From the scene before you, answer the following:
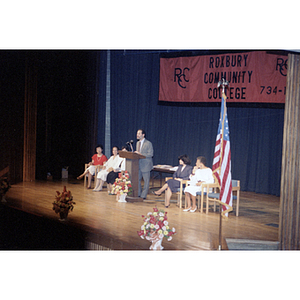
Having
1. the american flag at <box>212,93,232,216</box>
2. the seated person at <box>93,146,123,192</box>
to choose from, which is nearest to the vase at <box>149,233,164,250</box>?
the american flag at <box>212,93,232,216</box>

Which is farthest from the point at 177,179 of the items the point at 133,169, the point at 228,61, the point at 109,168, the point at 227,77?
the point at 228,61

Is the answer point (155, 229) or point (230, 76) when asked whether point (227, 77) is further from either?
point (155, 229)

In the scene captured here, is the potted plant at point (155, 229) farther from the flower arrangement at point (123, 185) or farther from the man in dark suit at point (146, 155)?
the man in dark suit at point (146, 155)

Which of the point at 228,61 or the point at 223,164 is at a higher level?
the point at 228,61

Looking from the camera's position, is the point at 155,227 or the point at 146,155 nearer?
the point at 155,227

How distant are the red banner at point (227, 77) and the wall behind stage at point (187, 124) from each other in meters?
0.22

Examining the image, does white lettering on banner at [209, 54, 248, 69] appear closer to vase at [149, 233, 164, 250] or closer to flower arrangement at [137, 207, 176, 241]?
flower arrangement at [137, 207, 176, 241]

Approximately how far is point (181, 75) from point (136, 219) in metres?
4.79

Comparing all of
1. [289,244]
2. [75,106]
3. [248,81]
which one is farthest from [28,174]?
[289,244]

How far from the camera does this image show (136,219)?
7.16 metres

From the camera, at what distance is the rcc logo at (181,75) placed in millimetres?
10656

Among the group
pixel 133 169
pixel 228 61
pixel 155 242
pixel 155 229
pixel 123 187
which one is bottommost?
pixel 155 242

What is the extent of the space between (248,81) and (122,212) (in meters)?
4.29

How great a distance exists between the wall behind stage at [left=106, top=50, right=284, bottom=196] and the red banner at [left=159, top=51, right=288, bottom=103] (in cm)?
22
